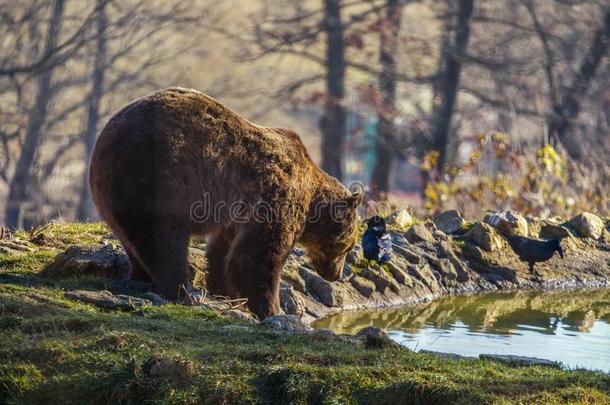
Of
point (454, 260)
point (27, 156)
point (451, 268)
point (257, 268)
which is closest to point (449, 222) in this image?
point (454, 260)

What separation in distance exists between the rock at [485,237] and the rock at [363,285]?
81.0 inches

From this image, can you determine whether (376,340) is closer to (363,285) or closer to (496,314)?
(496,314)

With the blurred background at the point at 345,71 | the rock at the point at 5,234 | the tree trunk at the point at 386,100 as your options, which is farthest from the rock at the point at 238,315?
the tree trunk at the point at 386,100

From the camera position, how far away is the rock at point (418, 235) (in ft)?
43.9

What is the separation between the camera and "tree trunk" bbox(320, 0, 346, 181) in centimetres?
2930

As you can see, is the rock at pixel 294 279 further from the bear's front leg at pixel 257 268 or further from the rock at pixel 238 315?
the rock at pixel 238 315

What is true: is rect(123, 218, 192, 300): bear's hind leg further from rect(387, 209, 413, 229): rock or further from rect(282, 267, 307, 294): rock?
rect(387, 209, 413, 229): rock

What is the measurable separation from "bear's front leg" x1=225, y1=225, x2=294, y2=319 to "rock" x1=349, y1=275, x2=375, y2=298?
1939 mm

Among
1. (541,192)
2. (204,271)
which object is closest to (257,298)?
(204,271)

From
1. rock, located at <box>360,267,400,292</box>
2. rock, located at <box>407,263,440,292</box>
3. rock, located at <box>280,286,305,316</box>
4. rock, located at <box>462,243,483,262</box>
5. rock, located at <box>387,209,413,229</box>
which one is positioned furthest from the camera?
rock, located at <box>387,209,413,229</box>

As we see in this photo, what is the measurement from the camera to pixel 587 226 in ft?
49.5

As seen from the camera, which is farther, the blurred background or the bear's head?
the blurred background

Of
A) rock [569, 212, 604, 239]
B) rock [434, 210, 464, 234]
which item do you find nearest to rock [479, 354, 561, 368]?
rock [434, 210, 464, 234]

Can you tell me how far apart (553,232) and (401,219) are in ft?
6.68
